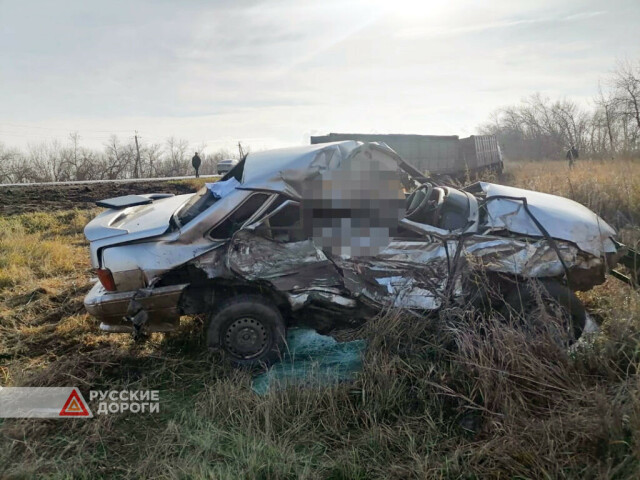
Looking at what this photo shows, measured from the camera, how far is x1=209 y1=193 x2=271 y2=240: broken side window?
3.57m

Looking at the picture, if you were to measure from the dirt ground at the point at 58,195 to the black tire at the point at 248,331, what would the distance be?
10.6 metres

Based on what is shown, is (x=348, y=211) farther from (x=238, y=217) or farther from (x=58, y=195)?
(x=58, y=195)

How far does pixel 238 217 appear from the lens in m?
3.61

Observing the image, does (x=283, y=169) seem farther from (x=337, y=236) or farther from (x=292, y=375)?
(x=292, y=375)

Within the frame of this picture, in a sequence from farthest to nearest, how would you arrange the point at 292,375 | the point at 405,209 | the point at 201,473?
1. the point at 405,209
2. the point at 292,375
3. the point at 201,473

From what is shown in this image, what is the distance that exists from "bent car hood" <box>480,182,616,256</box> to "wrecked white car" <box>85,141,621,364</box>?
12mm

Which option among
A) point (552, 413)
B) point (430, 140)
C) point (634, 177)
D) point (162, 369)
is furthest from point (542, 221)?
point (430, 140)

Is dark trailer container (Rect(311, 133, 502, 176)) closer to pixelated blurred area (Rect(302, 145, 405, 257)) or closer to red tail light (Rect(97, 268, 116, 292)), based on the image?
pixelated blurred area (Rect(302, 145, 405, 257))

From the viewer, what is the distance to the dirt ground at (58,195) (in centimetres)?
1220

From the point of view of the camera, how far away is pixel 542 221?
3629 mm

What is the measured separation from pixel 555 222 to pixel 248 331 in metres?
2.83

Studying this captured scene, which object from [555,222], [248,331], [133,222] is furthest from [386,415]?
[133,222]

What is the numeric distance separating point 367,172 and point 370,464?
2.28 meters

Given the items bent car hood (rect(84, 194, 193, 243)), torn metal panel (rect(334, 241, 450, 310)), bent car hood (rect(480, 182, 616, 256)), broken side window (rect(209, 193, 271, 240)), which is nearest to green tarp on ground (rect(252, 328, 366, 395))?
torn metal panel (rect(334, 241, 450, 310))
